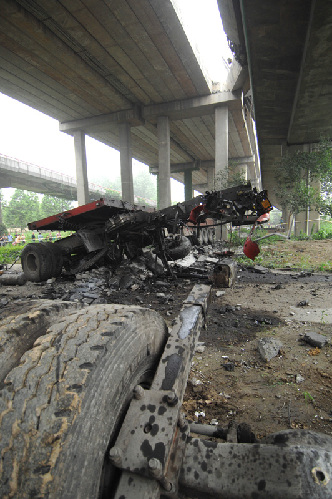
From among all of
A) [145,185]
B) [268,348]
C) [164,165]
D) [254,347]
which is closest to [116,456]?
[268,348]

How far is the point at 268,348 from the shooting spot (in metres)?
2.88

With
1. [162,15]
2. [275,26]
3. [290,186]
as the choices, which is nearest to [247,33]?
[275,26]

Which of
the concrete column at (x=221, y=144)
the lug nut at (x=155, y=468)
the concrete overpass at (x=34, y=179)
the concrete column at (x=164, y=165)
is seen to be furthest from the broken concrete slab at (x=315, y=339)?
the concrete overpass at (x=34, y=179)

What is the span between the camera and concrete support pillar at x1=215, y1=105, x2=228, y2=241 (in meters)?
14.5

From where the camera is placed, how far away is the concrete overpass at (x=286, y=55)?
18.9 feet

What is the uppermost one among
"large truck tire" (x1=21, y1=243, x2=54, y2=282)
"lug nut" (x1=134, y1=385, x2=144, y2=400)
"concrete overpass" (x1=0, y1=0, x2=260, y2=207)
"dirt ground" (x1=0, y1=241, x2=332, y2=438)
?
"concrete overpass" (x1=0, y1=0, x2=260, y2=207)

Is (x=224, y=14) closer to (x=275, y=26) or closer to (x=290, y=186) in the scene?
(x=275, y=26)

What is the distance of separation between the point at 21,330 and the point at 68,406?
56cm

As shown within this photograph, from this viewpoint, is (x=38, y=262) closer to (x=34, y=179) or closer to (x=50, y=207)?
(x=34, y=179)

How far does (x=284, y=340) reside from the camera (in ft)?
10.5

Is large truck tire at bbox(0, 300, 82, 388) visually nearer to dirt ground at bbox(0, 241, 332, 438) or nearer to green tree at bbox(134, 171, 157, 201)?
dirt ground at bbox(0, 241, 332, 438)

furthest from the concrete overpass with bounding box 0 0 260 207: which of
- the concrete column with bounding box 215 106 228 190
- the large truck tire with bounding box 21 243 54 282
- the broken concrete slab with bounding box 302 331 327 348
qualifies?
the broken concrete slab with bounding box 302 331 327 348

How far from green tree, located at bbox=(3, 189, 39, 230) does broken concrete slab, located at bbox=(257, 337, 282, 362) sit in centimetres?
3642

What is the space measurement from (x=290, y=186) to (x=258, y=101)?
23.4 feet
